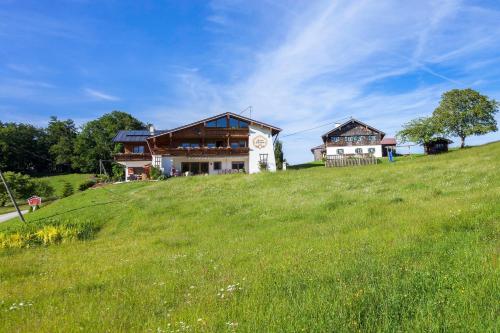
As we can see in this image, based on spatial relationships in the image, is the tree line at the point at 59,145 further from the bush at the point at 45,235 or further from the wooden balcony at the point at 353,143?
the bush at the point at 45,235

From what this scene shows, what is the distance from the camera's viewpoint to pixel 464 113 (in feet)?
187

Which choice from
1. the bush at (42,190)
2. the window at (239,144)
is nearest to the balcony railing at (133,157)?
the bush at (42,190)

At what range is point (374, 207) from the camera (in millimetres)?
13844

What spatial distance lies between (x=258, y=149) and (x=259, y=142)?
111 centimetres

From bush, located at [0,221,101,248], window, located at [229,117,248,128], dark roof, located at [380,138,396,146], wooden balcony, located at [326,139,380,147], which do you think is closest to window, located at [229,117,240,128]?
window, located at [229,117,248,128]

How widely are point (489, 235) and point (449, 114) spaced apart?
58.4 meters

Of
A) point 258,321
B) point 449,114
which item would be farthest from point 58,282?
point 449,114

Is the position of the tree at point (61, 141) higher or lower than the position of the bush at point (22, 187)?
higher

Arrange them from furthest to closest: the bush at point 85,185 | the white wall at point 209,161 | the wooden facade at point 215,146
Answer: the bush at point 85,185
the wooden facade at point 215,146
the white wall at point 209,161

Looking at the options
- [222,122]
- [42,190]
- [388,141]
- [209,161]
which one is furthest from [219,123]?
[388,141]

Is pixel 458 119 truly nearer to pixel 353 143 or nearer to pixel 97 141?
pixel 353 143

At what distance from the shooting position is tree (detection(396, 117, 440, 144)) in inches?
2222

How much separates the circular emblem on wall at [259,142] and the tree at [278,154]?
2583 mm

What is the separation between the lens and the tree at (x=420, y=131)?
56438 mm
